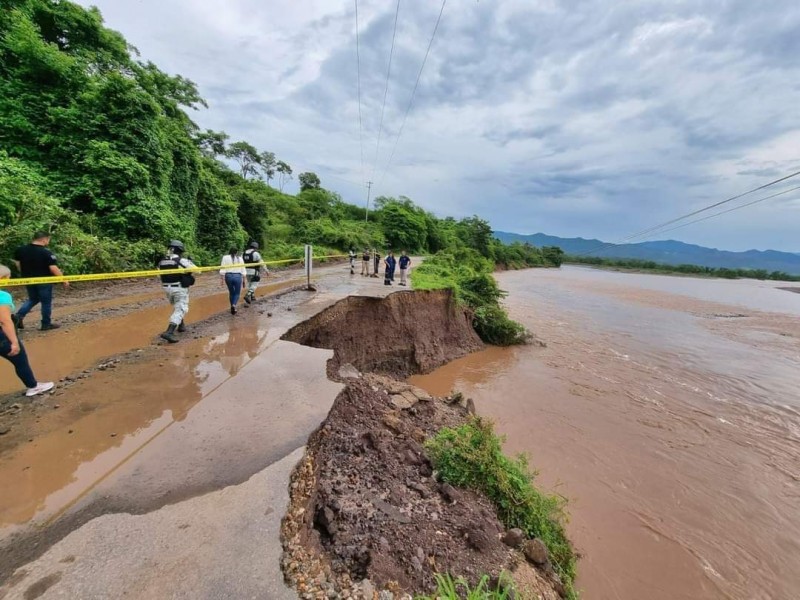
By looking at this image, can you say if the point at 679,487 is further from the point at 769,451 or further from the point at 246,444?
the point at 246,444

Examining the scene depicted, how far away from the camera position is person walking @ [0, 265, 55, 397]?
130 inches

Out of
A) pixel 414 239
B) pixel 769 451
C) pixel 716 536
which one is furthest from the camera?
pixel 414 239

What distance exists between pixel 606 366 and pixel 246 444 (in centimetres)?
1229

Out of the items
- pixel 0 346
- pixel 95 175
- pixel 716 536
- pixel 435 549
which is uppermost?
pixel 95 175

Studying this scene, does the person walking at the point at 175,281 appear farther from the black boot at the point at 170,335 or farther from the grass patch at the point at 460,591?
the grass patch at the point at 460,591

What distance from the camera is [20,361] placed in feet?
11.7

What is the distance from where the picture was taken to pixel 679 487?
573cm

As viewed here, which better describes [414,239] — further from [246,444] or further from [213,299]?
[246,444]

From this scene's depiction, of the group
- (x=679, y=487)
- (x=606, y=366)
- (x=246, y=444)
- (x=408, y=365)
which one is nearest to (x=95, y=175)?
(x=408, y=365)

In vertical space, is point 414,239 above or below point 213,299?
above

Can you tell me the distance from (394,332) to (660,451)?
666 cm

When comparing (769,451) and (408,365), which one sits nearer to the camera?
(769,451)

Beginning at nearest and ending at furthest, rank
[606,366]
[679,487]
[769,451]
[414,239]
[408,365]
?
[679,487], [769,451], [408,365], [606,366], [414,239]

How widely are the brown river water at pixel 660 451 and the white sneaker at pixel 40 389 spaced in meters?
6.58
